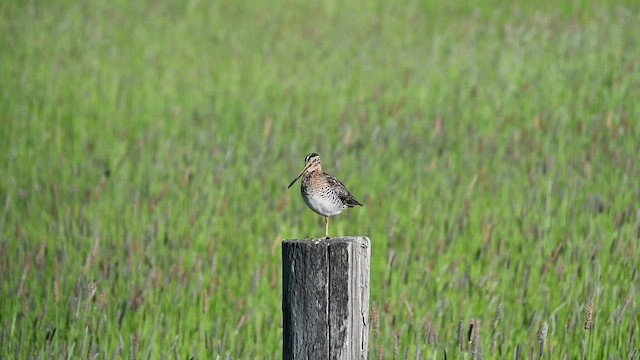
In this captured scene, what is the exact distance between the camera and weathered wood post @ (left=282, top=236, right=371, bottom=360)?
138 inches

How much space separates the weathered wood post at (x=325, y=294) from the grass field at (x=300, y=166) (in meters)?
0.97

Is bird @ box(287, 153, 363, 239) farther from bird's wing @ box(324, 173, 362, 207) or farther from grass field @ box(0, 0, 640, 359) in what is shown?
grass field @ box(0, 0, 640, 359)

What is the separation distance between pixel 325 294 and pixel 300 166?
5786 mm

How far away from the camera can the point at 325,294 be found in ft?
11.6

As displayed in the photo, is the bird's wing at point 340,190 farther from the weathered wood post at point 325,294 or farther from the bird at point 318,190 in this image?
the weathered wood post at point 325,294

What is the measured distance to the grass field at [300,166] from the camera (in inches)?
229

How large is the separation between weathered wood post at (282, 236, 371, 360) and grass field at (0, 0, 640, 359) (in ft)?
3.19

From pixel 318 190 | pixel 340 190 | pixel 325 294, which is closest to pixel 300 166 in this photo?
pixel 340 190

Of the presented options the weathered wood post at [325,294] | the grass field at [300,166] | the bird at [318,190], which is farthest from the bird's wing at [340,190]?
the weathered wood post at [325,294]

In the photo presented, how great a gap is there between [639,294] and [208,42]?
10528 millimetres

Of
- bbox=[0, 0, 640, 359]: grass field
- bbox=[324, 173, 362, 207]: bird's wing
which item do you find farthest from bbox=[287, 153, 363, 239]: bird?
bbox=[0, 0, 640, 359]: grass field

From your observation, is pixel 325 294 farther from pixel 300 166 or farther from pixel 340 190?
pixel 300 166

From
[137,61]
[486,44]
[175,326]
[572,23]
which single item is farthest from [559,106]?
[175,326]

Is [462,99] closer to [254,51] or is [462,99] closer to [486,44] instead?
[486,44]
